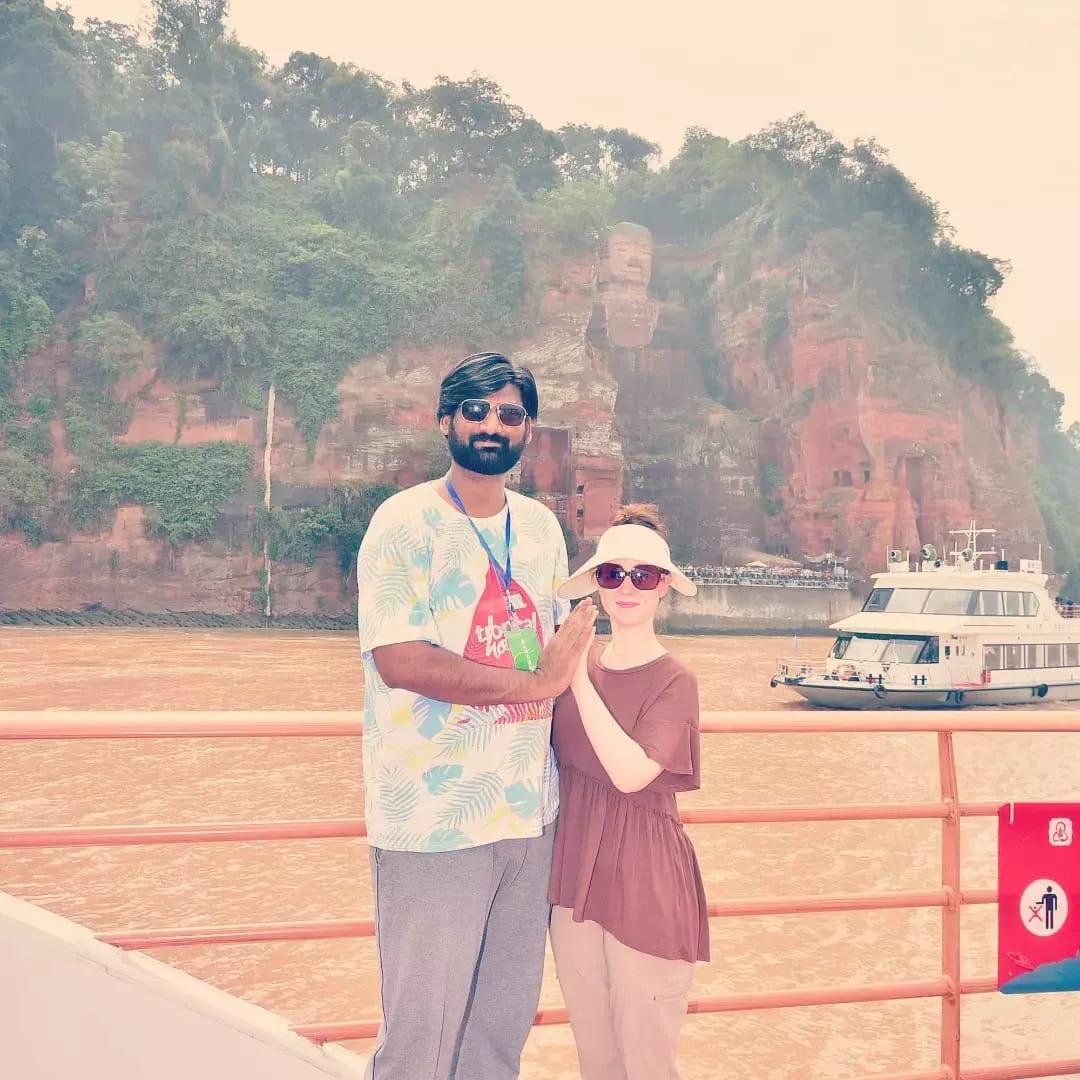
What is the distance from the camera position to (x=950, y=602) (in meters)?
19.7

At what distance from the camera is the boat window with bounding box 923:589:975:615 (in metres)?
19.5

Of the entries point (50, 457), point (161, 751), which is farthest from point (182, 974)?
point (50, 457)

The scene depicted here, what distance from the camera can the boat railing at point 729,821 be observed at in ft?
5.98

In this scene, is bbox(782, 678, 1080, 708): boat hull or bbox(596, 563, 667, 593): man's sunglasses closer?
bbox(596, 563, 667, 593): man's sunglasses

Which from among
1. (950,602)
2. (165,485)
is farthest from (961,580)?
(165,485)

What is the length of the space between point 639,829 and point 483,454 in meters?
0.76

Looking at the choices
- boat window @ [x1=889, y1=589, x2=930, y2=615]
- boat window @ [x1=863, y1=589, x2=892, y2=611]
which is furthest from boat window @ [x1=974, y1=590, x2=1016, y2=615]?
boat window @ [x1=863, y1=589, x2=892, y2=611]

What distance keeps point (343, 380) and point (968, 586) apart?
3208 centimetres

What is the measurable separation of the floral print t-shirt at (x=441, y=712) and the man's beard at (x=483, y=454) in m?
0.09

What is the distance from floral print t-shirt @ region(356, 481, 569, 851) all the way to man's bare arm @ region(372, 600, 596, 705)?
38 mm

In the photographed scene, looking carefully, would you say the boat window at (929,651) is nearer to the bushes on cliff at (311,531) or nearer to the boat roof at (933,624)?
the boat roof at (933,624)

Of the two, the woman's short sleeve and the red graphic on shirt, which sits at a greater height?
→ the red graphic on shirt

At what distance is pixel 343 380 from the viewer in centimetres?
4497

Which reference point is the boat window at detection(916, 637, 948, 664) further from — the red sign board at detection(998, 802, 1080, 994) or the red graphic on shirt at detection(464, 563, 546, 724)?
the red graphic on shirt at detection(464, 563, 546, 724)
